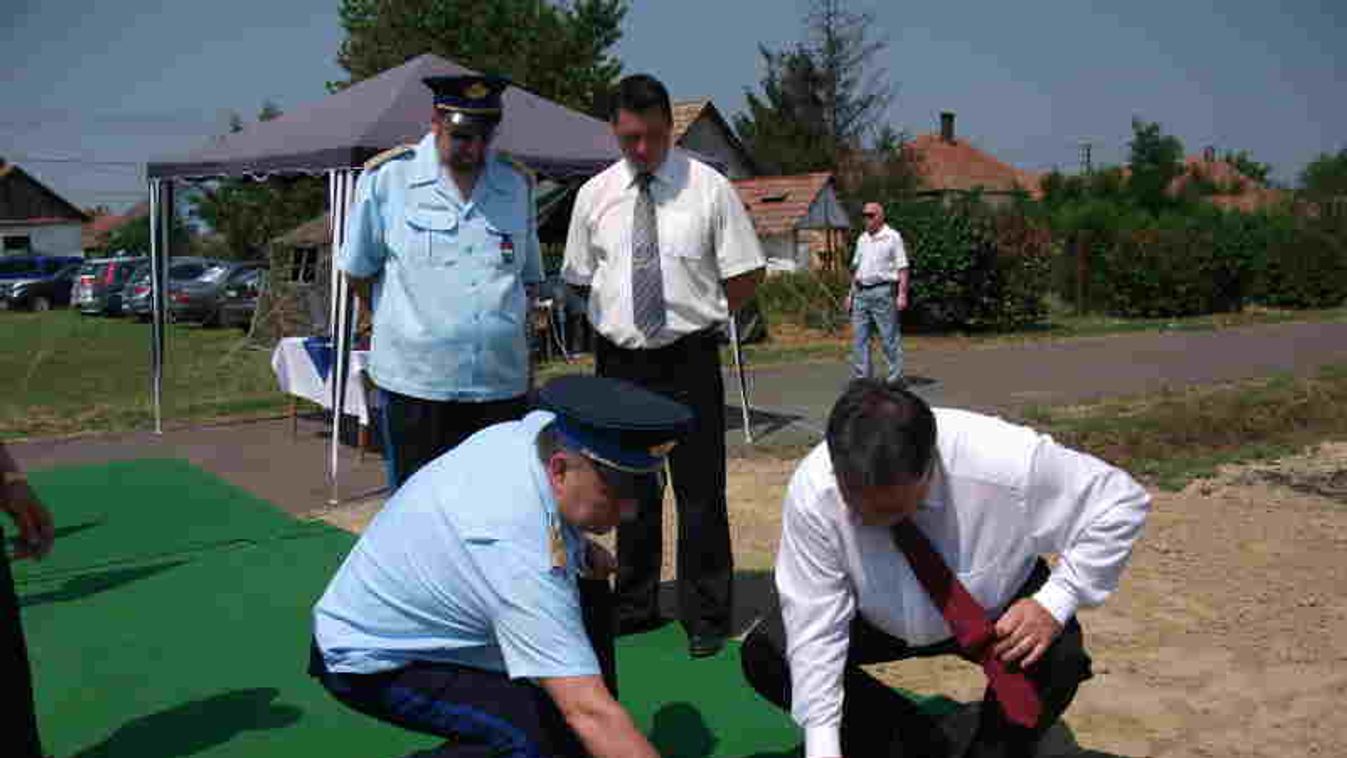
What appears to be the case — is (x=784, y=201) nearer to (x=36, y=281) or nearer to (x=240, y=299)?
(x=240, y=299)

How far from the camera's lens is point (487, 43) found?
109 feet

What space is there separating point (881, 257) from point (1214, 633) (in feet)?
25.3

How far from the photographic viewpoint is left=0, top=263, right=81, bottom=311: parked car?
3428 cm

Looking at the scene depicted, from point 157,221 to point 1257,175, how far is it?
8658cm

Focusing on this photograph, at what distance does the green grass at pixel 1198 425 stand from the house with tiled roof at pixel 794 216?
55.2ft

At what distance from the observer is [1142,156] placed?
→ 230ft

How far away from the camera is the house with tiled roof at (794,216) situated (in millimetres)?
28828

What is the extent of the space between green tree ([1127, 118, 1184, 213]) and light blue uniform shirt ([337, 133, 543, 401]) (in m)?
51.9

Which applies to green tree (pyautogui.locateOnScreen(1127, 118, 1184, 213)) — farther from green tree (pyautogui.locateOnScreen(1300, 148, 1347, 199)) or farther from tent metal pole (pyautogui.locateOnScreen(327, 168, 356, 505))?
tent metal pole (pyautogui.locateOnScreen(327, 168, 356, 505))

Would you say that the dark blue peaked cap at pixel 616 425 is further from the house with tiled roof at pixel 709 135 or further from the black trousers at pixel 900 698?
the house with tiled roof at pixel 709 135

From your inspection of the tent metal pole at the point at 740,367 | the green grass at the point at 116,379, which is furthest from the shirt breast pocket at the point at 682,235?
the green grass at the point at 116,379

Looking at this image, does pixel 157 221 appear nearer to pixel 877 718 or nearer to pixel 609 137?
pixel 609 137

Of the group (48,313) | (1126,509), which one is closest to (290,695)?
(1126,509)

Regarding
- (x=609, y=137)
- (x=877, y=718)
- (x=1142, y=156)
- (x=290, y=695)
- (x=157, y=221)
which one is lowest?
(x=290, y=695)
